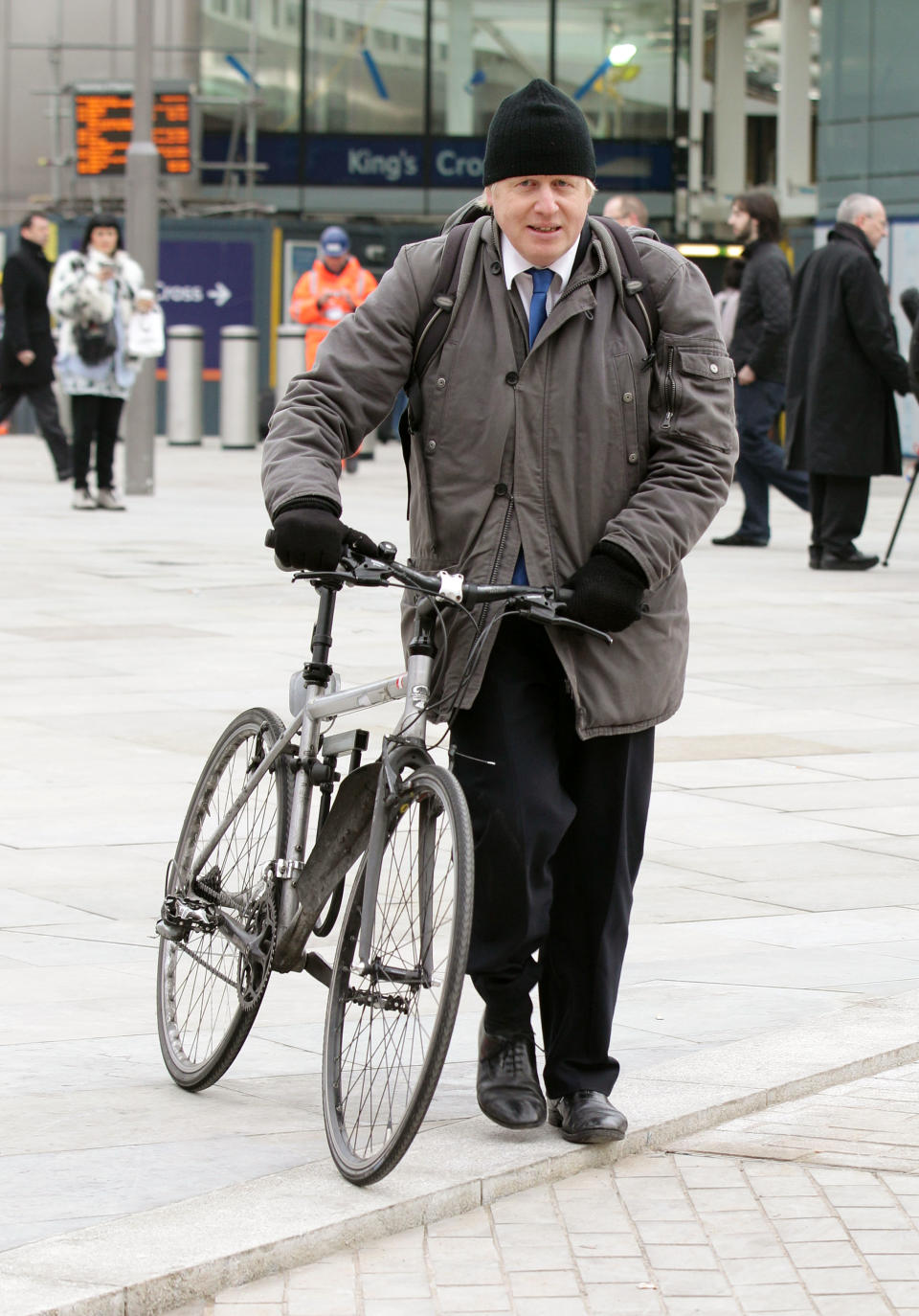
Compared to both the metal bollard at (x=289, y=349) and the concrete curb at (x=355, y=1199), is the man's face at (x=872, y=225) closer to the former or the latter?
the concrete curb at (x=355, y=1199)

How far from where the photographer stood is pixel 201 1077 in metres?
4.25

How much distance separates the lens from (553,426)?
4.01m

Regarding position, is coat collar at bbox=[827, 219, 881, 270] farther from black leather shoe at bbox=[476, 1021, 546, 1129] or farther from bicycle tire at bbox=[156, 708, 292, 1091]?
black leather shoe at bbox=[476, 1021, 546, 1129]

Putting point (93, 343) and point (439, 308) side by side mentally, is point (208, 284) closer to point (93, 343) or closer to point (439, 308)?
point (93, 343)

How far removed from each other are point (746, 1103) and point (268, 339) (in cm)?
2280

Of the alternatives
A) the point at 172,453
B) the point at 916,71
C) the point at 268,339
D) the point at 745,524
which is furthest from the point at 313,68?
the point at 745,524

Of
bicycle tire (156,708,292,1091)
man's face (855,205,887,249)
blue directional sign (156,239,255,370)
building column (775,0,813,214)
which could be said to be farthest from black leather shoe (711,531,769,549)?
building column (775,0,813,214)

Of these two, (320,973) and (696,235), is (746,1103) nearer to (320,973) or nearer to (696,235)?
(320,973)

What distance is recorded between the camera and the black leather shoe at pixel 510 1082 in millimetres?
4051

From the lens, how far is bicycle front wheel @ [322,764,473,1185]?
11.9 feet

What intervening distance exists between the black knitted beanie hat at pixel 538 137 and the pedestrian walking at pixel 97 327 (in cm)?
1144

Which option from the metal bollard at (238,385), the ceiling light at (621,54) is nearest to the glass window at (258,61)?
A: the ceiling light at (621,54)

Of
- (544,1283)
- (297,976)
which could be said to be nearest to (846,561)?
(297,976)

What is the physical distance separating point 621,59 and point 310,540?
1226 inches
